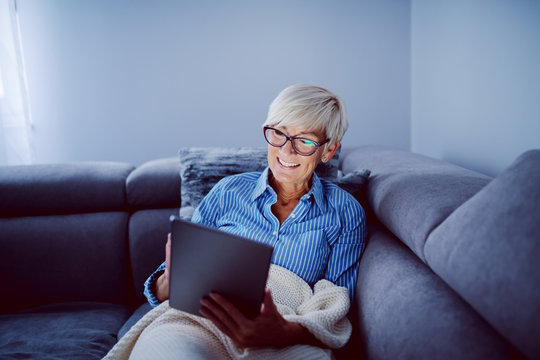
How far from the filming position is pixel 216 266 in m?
0.70

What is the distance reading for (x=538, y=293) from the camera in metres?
0.52

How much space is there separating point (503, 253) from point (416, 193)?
1.26 feet

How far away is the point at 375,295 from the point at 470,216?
0.34 meters

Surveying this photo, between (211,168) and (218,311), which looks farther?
(211,168)

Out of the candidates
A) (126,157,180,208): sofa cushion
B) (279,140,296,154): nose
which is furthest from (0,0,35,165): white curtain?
(279,140,296,154): nose

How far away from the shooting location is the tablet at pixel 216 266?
663 mm

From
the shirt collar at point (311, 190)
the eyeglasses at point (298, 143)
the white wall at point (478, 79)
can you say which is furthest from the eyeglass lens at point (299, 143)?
the white wall at point (478, 79)

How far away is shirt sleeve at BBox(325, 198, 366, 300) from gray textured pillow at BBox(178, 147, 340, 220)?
286 mm

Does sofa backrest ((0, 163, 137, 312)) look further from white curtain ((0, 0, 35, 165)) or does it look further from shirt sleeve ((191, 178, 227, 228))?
shirt sleeve ((191, 178, 227, 228))

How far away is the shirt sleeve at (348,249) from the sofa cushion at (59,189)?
3.47 feet

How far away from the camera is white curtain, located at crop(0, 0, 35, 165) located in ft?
5.97

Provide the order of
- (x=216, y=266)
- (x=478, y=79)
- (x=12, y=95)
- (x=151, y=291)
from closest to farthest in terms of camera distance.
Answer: (x=216, y=266) → (x=151, y=291) → (x=478, y=79) → (x=12, y=95)

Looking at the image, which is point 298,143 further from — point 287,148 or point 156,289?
point 156,289

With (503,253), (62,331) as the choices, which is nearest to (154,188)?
(62,331)
